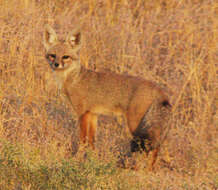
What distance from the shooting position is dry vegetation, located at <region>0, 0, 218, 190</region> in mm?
3828

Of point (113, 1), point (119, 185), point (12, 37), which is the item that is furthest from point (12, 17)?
point (119, 185)

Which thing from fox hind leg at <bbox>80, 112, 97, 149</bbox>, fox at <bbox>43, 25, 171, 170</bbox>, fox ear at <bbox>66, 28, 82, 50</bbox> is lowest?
fox hind leg at <bbox>80, 112, 97, 149</bbox>

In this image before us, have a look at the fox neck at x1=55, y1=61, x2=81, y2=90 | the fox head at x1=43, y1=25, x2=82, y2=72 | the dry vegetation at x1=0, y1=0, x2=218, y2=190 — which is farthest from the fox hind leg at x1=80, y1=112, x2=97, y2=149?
the fox head at x1=43, y1=25, x2=82, y2=72

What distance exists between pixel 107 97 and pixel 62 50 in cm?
77

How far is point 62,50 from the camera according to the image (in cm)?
514

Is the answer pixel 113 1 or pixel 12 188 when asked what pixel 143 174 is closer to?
pixel 12 188

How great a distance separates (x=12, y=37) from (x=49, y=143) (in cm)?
164

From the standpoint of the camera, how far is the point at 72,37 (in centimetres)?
A: 522

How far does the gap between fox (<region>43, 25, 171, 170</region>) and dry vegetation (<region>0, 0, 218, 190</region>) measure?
26 centimetres

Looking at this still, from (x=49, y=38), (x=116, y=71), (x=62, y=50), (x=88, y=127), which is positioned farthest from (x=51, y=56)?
(x=116, y=71)

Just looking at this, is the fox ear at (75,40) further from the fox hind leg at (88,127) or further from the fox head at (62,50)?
the fox hind leg at (88,127)

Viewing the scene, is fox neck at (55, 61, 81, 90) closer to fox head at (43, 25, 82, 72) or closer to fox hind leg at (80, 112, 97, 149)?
fox head at (43, 25, 82, 72)

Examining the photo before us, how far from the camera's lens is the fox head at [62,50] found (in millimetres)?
5066

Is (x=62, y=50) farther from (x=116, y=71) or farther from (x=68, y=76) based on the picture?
(x=116, y=71)
